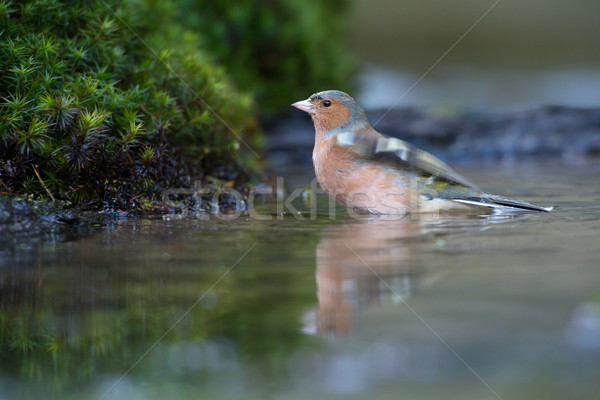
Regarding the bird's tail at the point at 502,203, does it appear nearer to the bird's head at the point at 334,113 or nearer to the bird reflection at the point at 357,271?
the bird reflection at the point at 357,271

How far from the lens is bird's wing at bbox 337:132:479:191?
495cm

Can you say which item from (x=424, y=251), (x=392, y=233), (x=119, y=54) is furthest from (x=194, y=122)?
(x=424, y=251)

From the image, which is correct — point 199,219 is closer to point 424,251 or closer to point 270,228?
point 270,228

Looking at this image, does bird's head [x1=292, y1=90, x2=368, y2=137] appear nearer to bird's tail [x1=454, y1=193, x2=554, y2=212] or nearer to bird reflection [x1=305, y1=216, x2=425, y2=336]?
bird's tail [x1=454, y1=193, x2=554, y2=212]

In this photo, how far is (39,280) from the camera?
10.2 ft

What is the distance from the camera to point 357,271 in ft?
10.5

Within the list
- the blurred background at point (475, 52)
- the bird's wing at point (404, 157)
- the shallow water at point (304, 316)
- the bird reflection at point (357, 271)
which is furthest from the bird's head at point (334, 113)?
the blurred background at point (475, 52)

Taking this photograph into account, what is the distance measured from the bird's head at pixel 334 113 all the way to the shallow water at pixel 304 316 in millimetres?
1697

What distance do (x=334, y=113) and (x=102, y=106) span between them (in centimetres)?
186

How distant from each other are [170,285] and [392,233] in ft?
5.43

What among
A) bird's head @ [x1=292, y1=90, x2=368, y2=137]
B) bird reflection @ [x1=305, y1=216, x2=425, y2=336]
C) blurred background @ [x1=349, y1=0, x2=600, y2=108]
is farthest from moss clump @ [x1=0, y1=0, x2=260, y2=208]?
blurred background @ [x1=349, y1=0, x2=600, y2=108]

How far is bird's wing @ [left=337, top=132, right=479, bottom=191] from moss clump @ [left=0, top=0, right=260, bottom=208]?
1.27 meters

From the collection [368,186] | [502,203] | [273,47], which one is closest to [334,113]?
[368,186]

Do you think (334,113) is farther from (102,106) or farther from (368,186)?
(102,106)
